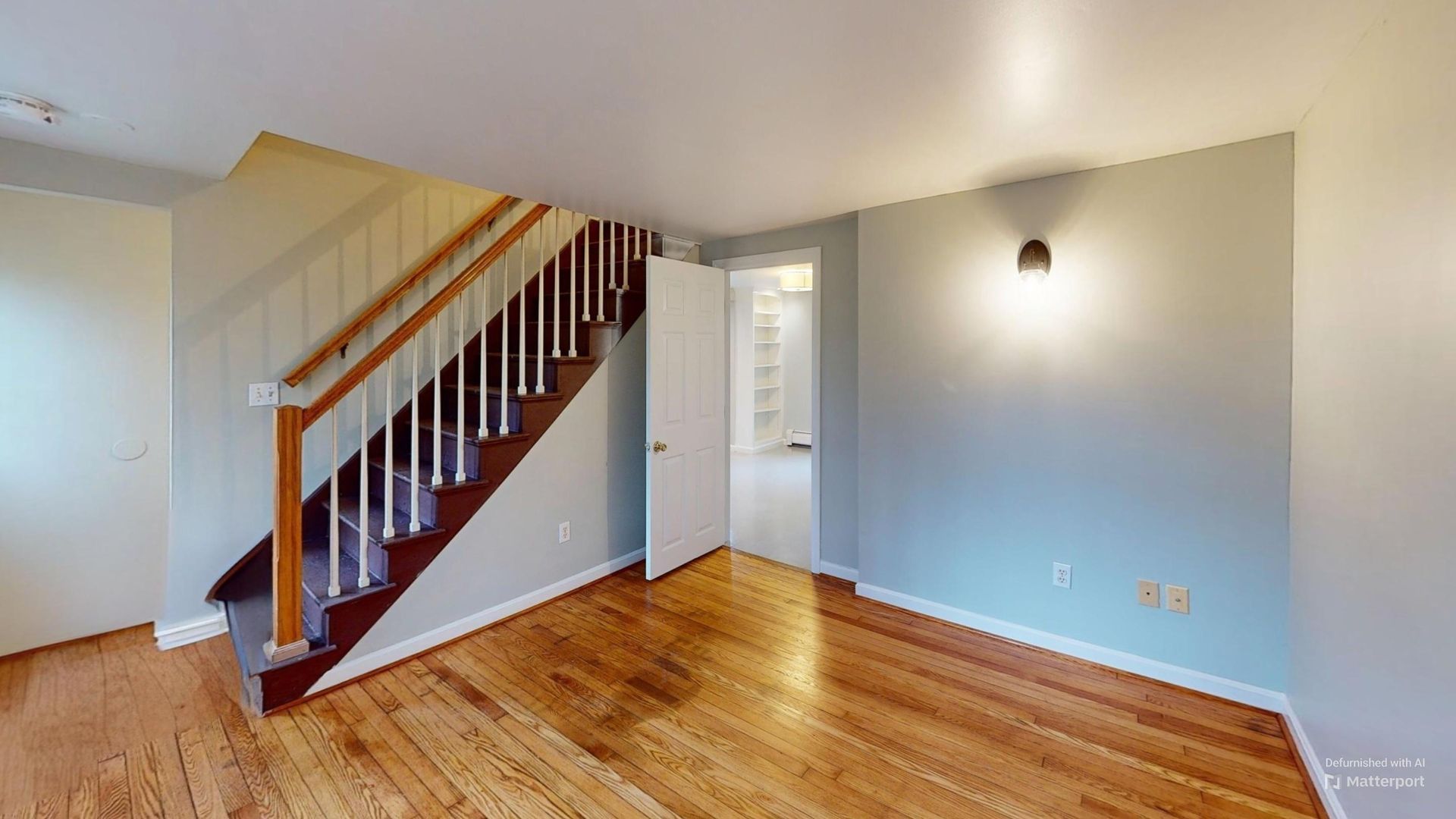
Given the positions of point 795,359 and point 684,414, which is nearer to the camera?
point 684,414

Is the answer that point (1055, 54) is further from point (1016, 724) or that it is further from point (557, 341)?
point (557, 341)

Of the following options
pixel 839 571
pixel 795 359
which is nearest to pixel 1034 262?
pixel 839 571

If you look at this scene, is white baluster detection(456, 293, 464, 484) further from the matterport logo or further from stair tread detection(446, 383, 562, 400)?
the matterport logo

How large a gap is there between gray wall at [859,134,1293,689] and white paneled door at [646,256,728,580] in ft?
3.52

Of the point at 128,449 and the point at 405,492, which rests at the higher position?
the point at 128,449

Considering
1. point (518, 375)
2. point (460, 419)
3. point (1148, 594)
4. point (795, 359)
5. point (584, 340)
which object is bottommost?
point (1148, 594)

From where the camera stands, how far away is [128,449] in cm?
268

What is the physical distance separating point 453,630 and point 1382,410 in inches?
135

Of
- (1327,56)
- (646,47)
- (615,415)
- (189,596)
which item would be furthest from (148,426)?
(1327,56)

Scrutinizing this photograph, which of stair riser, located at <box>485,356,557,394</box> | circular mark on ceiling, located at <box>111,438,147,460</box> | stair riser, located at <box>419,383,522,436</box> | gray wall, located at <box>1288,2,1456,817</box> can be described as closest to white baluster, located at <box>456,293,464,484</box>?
stair riser, located at <box>419,383,522,436</box>

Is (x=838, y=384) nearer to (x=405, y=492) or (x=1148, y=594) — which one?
(x=1148, y=594)

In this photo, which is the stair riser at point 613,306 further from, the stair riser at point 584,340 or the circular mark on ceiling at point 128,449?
the circular mark on ceiling at point 128,449

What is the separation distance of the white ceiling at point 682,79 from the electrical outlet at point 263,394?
96 centimetres

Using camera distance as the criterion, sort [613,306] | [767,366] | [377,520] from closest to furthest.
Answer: [377,520] → [613,306] → [767,366]
